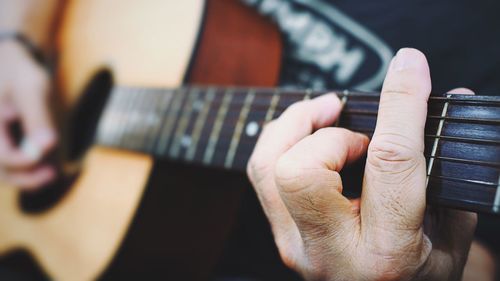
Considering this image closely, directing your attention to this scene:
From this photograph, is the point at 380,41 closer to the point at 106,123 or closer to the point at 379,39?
the point at 379,39

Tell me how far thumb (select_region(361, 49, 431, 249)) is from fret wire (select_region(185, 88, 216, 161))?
13.0 inches

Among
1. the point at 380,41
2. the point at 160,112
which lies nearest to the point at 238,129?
the point at 160,112

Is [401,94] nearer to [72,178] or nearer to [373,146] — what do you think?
[373,146]

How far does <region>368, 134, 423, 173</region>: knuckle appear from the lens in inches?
13.4

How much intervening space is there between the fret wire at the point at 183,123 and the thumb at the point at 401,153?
375 millimetres

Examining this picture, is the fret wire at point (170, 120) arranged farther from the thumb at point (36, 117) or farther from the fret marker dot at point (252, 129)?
the thumb at point (36, 117)

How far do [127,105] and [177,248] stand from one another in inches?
12.3

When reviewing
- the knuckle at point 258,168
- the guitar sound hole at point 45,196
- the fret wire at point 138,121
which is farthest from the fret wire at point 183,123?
the guitar sound hole at point 45,196

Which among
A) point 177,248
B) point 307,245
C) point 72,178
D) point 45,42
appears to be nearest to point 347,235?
point 307,245

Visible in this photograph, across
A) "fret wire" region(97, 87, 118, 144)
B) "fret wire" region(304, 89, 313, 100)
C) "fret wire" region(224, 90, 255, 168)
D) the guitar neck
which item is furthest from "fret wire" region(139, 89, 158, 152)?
"fret wire" region(304, 89, 313, 100)

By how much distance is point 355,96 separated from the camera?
1.40 ft

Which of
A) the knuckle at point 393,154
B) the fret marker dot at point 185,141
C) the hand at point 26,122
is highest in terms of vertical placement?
the knuckle at point 393,154

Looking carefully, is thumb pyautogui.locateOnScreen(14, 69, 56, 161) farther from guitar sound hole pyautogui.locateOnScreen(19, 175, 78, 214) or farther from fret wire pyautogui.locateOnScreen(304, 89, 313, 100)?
fret wire pyautogui.locateOnScreen(304, 89, 313, 100)

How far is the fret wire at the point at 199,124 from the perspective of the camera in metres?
0.63
